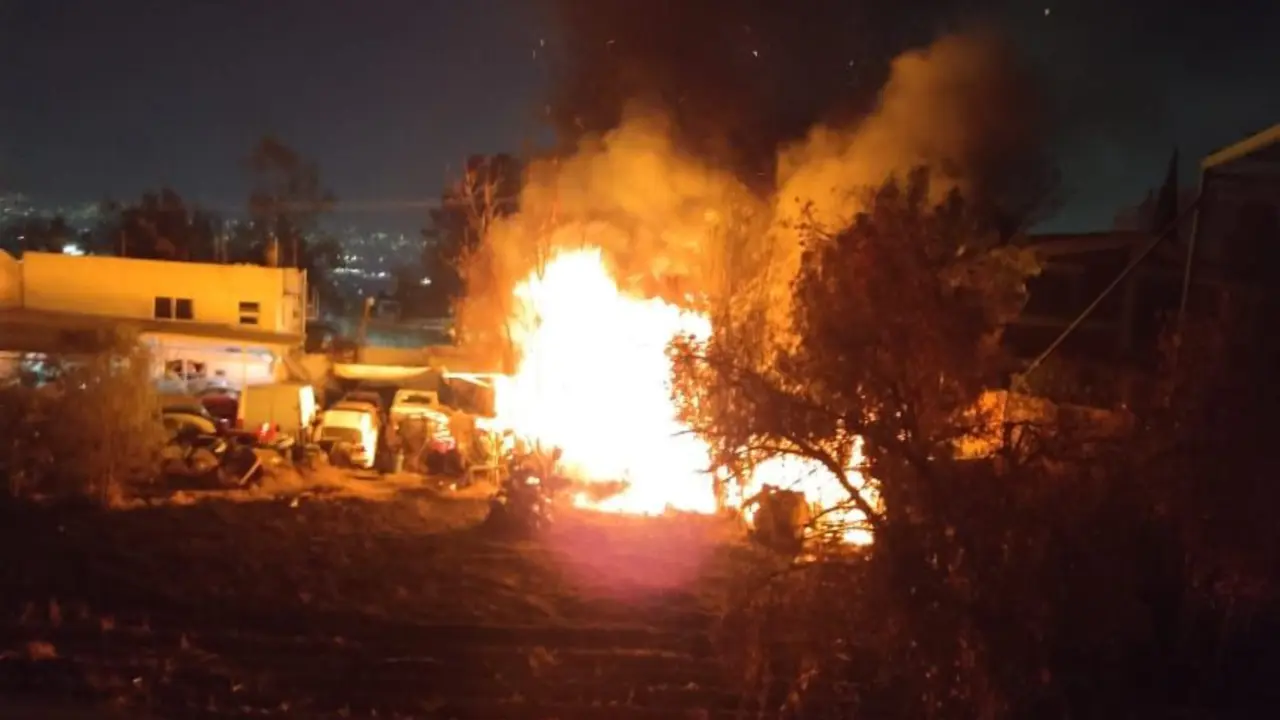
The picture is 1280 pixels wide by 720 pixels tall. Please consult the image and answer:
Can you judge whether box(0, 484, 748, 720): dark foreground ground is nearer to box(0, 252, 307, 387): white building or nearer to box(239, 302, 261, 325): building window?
box(0, 252, 307, 387): white building

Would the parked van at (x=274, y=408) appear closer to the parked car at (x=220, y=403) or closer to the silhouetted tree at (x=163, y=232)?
the parked car at (x=220, y=403)

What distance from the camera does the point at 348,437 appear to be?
26.2m

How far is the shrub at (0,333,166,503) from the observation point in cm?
1950

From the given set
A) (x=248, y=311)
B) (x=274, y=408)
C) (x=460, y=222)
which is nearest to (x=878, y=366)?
(x=274, y=408)

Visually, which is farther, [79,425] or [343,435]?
[343,435]

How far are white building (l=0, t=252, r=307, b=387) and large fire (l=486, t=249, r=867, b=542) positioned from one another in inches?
492

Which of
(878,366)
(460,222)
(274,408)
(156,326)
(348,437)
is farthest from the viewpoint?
(460,222)

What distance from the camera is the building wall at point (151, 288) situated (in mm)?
36531

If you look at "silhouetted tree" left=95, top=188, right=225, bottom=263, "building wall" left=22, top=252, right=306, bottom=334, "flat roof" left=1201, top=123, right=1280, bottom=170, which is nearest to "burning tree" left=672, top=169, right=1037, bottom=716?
"flat roof" left=1201, top=123, right=1280, bottom=170

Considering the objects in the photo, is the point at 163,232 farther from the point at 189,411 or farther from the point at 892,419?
the point at 892,419

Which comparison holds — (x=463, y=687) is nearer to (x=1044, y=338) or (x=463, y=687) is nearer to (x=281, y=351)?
(x=1044, y=338)

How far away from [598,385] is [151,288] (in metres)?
19.8

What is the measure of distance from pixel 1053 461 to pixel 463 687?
19.9 feet

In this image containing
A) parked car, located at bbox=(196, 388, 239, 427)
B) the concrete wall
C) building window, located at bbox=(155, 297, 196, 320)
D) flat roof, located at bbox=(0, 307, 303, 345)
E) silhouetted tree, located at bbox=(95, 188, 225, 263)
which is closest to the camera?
parked car, located at bbox=(196, 388, 239, 427)
